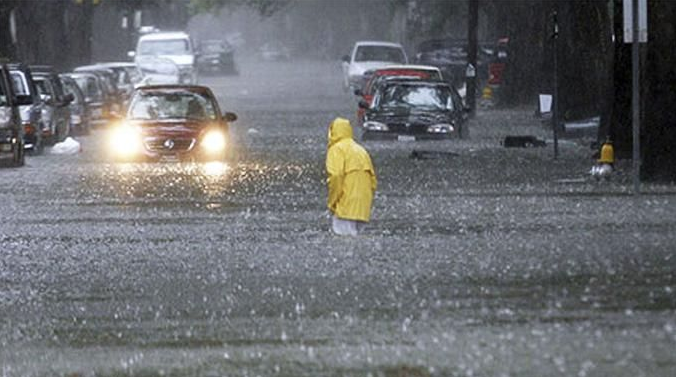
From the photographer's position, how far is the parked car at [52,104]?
149 feet

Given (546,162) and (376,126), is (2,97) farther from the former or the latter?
(546,162)

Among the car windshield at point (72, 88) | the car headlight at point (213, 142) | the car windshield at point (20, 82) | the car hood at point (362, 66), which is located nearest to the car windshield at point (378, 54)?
the car hood at point (362, 66)

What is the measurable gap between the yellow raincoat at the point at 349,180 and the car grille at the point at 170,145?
51.3ft

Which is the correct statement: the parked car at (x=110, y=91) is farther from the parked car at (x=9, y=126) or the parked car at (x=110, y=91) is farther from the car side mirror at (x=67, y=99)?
the parked car at (x=9, y=126)

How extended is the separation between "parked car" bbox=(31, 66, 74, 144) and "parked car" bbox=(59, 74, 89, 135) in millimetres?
1846

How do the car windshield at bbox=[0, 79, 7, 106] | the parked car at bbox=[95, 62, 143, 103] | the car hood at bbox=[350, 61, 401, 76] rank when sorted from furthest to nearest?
the car hood at bbox=[350, 61, 401, 76] < the parked car at bbox=[95, 62, 143, 103] < the car windshield at bbox=[0, 79, 7, 106]

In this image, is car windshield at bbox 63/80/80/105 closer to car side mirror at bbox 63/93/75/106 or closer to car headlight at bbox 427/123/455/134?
car side mirror at bbox 63/93/75/106

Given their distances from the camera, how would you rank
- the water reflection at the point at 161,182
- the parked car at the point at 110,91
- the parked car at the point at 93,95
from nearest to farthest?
the water reflection at the point at 161,182 → the parked car at the point at 93,95 → the parked car at the point at 110,91

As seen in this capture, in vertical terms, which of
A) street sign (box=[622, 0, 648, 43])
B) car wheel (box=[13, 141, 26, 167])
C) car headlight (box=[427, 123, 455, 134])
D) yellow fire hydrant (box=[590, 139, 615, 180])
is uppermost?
street sign (box=[622, 0, 648, 43])

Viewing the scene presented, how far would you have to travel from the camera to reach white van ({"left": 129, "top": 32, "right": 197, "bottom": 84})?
76.1 meters

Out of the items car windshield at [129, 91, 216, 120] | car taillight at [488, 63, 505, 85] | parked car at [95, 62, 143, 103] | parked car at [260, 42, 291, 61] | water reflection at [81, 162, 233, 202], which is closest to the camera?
water reflection at [81, 162, 233, 202]

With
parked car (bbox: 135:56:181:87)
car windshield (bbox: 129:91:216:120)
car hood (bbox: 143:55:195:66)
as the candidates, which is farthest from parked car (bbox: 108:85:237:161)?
car hood (bbox: 143:55:195:66)

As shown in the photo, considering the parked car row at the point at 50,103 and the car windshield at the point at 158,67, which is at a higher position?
the parked car row at the point at 50,103

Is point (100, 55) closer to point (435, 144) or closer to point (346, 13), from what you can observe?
point (346, 13)
